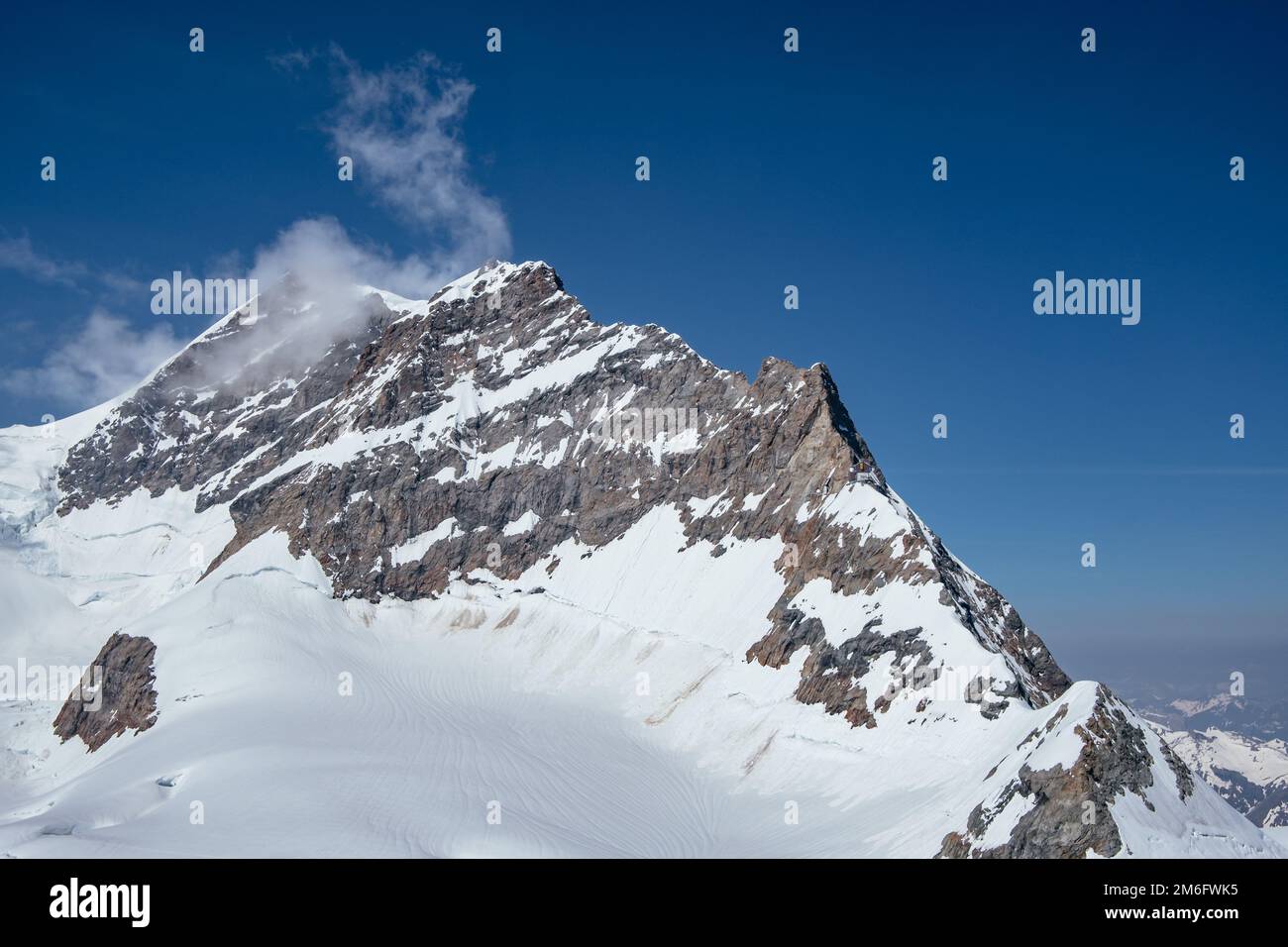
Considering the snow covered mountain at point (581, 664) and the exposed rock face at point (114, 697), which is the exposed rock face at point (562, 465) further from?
the exposed rock face at point (114, 697)

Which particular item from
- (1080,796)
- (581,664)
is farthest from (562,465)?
(1080,796)

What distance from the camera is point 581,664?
134625mm

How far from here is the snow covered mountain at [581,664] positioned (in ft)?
261

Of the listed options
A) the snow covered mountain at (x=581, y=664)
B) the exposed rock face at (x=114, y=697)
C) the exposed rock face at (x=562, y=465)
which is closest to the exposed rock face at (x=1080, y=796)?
the snow covered mountain at (x=581, y=664)

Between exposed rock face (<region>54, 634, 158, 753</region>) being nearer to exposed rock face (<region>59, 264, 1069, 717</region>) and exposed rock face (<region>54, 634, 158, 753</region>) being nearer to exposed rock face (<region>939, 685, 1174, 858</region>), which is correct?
exposed rock face (<region>59, 264, 1069, 717</region>)

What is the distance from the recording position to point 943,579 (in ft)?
325

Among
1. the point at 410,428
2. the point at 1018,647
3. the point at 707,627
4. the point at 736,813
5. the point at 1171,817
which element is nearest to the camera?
the point at 1171,817

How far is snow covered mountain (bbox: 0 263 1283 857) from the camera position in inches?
3130

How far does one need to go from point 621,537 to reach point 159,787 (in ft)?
240

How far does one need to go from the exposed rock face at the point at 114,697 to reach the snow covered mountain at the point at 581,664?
632mm

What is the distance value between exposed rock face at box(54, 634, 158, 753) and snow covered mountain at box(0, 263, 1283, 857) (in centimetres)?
63
